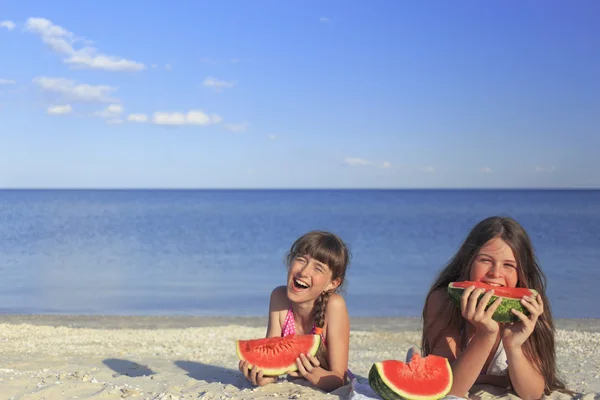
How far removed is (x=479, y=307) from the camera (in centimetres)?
371

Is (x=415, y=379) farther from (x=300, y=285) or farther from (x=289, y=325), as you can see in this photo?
(x=289, y=325)

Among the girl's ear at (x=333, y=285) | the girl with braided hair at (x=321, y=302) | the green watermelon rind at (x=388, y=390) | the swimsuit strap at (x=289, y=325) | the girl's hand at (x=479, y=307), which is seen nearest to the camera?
the girl's hand at (x=479, y=307)

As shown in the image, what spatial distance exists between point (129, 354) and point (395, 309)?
23.0 ft

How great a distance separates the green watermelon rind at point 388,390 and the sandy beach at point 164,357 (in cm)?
36

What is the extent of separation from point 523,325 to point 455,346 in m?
0.60

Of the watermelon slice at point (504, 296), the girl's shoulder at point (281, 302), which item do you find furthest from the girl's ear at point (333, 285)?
the watermelon slice at point (504, 296)

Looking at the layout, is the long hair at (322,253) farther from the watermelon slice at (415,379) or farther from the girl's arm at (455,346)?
the watermelon slice at (415,379)

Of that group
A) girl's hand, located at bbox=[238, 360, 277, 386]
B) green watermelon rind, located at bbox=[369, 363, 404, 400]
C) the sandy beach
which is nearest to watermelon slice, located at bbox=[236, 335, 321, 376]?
girl's hand, located at bbox=[238, 360, 277, 386]

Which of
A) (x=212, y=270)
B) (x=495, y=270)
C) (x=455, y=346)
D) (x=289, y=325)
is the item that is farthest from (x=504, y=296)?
(x=212, y=270)

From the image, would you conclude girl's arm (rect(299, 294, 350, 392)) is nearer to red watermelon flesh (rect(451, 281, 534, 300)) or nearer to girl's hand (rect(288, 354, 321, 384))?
girl's hand (rect(288, 354, 321, 384))

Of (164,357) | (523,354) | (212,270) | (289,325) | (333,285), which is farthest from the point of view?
(212,270)

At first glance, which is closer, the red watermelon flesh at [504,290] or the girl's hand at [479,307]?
the girl's hand at [479,307]

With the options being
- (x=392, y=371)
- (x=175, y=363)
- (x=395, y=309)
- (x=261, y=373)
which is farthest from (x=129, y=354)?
(x=395, y=309)

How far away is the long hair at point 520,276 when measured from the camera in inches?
169
